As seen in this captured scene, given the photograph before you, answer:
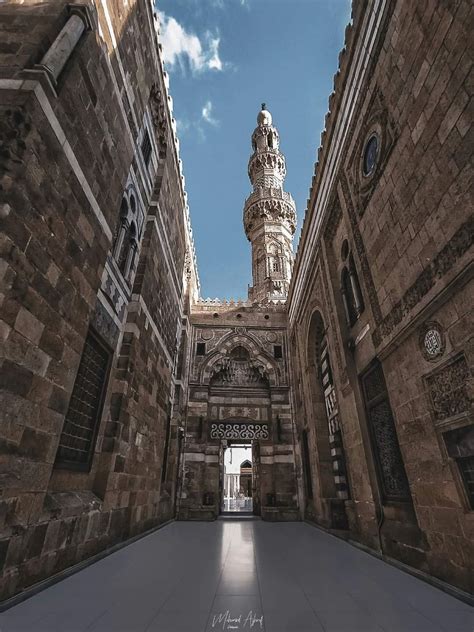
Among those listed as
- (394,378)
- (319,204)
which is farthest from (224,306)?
(394,378)

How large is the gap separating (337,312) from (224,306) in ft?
21.0

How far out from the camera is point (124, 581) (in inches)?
126

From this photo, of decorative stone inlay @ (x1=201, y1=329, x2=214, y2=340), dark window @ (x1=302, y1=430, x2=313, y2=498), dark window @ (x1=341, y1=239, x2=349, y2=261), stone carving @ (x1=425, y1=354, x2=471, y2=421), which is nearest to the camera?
stone carving @ (x1=425, y1=354, x2=471, y2=421)

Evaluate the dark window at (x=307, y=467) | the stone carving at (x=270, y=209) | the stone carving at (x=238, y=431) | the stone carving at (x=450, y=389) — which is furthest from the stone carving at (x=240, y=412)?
the stone carving at (x=270, y=209)

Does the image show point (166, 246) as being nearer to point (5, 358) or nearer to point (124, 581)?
point (5, 358)

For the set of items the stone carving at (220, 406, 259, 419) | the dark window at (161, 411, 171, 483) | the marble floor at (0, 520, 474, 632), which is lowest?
the marble floor at (0, 520, 474, 632)

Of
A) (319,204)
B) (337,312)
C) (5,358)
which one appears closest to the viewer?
(5,358)

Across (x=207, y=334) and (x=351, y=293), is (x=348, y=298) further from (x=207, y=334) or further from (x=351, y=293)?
(x=207, y=334)

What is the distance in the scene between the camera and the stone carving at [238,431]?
35.3 ft

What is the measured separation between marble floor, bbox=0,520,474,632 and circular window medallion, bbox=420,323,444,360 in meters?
2.30

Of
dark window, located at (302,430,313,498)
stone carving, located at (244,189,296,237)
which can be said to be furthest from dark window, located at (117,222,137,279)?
stone carving, located at (244,189,296,237)

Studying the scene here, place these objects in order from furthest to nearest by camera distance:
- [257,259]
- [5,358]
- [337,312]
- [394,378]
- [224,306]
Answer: [257,259] < [224,306] < [337,312] < [394,378] < [5,358]

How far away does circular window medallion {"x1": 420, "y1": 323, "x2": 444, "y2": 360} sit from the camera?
351 centimetres

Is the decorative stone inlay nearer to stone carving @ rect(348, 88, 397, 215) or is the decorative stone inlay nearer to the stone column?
stone carving @ rect(348, 88, 397, 215)
